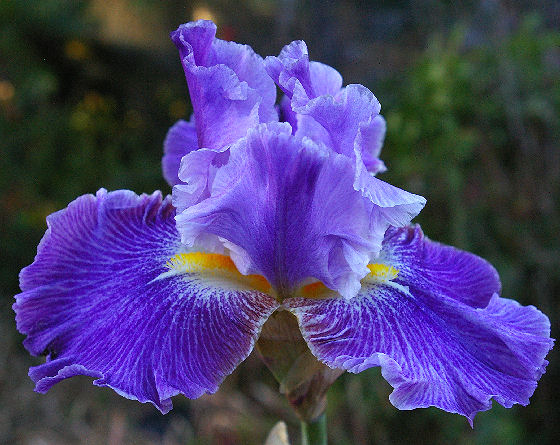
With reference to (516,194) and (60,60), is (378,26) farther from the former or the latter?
(60,60)

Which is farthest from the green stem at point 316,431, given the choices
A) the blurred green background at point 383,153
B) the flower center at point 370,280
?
the blurred green background at point 383,153

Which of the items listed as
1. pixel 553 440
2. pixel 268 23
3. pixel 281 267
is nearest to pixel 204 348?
pixel 281 267

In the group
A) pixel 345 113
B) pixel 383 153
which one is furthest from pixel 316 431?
pixel 383 153

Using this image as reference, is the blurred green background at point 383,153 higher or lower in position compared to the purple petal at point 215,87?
lower

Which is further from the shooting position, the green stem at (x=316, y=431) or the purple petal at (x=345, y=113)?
the green stem at (x=316, y=431)

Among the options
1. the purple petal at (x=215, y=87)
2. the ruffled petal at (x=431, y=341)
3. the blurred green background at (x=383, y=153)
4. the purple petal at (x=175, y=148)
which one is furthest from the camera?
the blurred green background at (x=383, y=153)

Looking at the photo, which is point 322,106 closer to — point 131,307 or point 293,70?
point 293,70

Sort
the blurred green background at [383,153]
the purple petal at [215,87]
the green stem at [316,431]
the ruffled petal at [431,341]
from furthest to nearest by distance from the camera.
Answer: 1. the blurred green background at [383,153]
2. the green stem at [316,431]
3. the purple petal at [215,87]
4. the ruffled petal at [431,341]

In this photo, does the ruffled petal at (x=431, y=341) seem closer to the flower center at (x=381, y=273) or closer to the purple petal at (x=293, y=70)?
the flower center at (x=381, y=273)
